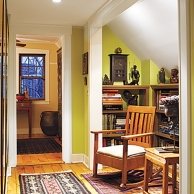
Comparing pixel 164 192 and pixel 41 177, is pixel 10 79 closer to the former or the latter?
pixel 41 177

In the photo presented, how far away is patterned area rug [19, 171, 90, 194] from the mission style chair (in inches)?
15.2

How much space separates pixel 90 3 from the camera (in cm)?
379

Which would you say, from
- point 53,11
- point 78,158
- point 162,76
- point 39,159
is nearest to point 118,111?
point 162,76

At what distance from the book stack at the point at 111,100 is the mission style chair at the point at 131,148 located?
0.66 m

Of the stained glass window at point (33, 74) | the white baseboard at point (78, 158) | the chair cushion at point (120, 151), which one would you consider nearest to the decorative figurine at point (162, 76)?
the chair cushion at point (120, 151)

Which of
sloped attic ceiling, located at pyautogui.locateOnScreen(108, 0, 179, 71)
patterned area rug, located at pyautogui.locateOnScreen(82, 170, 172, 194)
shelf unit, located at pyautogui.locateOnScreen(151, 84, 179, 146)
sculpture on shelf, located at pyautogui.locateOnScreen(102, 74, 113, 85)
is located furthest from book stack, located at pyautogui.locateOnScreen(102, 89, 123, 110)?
patterned area rug, located at pyautogui.locateOnScreen(82, 170, 172, 194)

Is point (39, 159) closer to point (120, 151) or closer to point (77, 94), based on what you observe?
point (77, 94)

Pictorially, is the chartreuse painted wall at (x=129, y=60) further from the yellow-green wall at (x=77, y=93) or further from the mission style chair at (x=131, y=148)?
the mission style chair at (x=131, y=148)

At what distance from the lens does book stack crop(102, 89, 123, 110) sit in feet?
16.1

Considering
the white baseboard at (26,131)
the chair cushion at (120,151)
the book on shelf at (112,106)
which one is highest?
the book on shelf at (112,106)

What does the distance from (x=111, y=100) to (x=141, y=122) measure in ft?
3.07

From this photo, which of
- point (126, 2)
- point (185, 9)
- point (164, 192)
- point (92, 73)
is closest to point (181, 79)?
point (185, 9)

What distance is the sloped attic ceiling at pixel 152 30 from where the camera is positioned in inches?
152

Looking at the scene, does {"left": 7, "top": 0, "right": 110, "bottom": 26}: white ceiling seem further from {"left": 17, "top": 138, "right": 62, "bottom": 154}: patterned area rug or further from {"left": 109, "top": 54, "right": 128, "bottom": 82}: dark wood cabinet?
{"left": 17, "top": 138, "right": 62, "bottom": 154}: patterned area rug
